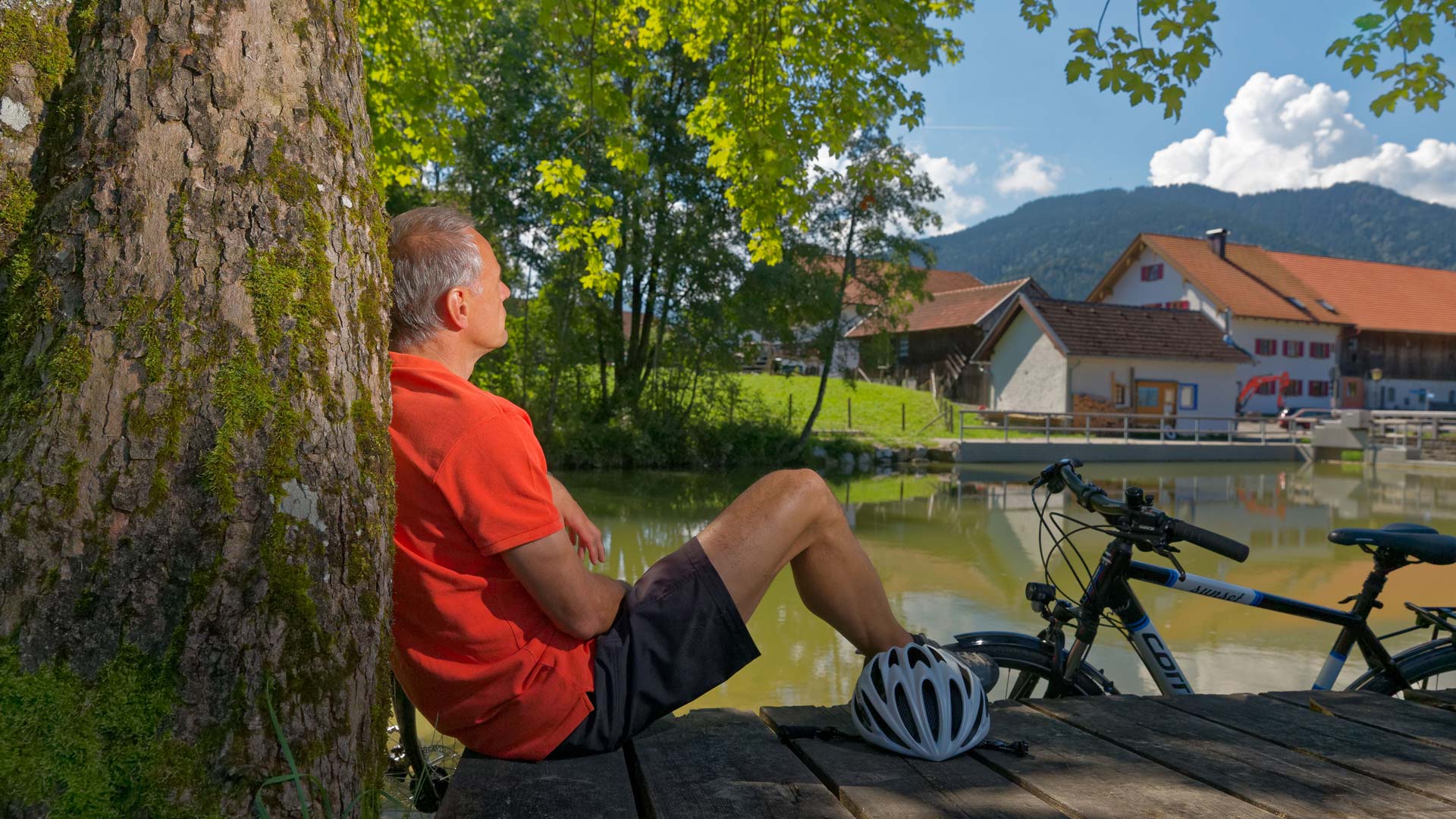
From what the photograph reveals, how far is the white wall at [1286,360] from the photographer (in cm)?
3725

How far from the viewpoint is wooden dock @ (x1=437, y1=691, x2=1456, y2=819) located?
1633 mm

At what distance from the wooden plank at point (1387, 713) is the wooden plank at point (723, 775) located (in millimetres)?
1378

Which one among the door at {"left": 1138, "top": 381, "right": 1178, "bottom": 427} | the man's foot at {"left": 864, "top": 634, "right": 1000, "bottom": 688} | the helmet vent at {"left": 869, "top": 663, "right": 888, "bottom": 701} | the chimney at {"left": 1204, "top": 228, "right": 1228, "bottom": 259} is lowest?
the man's foot at {"left": 864, "top": 634, "right": 1000, "bottom": 688}

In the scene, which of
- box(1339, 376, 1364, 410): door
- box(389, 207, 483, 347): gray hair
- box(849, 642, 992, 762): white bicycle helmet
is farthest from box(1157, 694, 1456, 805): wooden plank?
box(1339, 376, 1364, 410): door

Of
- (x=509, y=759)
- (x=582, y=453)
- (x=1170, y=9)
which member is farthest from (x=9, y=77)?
(x=582, y=453)

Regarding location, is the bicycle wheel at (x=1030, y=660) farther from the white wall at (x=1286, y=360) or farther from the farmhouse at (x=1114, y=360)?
the white wall at (x=1286, y=360)

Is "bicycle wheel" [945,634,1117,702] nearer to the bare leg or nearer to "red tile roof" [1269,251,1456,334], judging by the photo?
the bare leg

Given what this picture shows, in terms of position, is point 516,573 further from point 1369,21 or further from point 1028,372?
point 1028,372

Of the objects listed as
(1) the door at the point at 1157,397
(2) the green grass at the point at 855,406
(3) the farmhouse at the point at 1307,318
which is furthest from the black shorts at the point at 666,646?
(3) the farmhouse at the point at 1307,318

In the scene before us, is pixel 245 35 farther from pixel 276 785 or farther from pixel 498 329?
pixel 276 785

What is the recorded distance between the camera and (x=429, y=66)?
27.4 feet

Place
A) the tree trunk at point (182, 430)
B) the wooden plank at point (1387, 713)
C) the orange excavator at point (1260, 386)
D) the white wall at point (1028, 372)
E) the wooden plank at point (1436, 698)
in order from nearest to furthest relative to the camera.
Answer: the tree trunk at point (182, 430)
the wooden plank at point (1387, 713)
the wooden plank at point (1436, 698)
the white wall at point (1028, 372)
the orange excavator at point (1260, 386)

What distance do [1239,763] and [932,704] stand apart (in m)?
0.59

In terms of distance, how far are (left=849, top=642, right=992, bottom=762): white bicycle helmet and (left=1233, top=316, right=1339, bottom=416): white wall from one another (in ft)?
127
